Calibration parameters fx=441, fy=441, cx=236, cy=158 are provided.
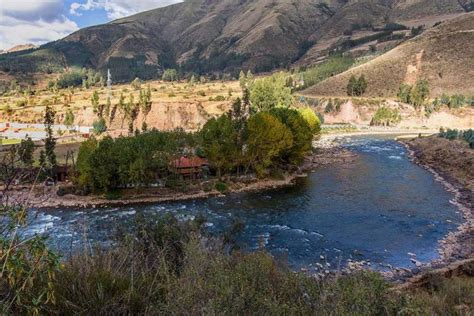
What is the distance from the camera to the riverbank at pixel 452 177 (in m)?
31.3

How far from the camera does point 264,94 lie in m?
88.0

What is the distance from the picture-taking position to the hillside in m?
142

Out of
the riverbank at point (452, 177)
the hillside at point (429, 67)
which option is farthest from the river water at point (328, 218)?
the hillside at point (429, 67)

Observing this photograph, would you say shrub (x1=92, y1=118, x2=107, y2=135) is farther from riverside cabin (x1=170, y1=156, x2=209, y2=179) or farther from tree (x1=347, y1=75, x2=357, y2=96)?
tree (x1=347, y1=75, x2=357, y2=96)

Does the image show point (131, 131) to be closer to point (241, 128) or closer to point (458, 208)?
point (241, 128)

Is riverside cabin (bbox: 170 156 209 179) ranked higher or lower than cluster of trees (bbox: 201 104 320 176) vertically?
lower

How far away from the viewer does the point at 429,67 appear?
5861 inches

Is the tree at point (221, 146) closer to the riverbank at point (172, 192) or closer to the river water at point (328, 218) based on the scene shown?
the riverbank at point (172, 192)

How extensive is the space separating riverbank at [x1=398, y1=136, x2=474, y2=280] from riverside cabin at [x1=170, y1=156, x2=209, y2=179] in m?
28.1

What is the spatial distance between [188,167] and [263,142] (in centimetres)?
988

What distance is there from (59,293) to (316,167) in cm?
5914

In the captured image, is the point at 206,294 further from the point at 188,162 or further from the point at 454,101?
the point at 454,101

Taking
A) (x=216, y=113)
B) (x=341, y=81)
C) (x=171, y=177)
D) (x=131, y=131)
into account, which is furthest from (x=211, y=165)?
(x=341, y=81)

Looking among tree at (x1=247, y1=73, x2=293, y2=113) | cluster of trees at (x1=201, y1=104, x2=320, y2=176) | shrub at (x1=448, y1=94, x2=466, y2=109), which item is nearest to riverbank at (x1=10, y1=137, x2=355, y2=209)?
cluster of trees at (x1=201, y1=104, x2=320, y2=176)
